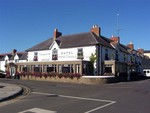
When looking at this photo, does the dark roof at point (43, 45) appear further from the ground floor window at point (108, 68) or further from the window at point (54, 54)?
the ground floor window at point (108, 68)

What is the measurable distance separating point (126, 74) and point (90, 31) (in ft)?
34.8

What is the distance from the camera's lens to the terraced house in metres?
40.9

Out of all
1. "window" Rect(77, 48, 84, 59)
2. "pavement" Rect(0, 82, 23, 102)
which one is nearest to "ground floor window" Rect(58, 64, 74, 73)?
"window" Rect(77, 48, 84, 59)

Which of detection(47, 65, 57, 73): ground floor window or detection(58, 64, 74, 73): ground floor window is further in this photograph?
detection(47, 65, 57, 73): ground floor window

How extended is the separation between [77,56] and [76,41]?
314 centimetres

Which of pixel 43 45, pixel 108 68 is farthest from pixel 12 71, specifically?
pixel 108 68

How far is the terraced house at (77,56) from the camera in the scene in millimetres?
40875

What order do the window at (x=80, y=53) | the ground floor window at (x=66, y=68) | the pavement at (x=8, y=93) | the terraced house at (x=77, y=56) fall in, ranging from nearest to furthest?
the pavement at (x=8, y=93) < the ground floor window at (x=66, y=68) < the terraced house at (x=77, y=56) < the window at (x=80, y=53)

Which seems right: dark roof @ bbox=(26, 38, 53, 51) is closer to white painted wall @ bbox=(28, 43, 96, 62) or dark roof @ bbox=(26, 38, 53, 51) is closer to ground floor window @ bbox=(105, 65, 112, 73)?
white painted wall @ bbox=(28, 43, 96, 62)

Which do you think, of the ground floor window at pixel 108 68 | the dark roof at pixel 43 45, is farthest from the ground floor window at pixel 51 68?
the ground floor window at pixel 108 68

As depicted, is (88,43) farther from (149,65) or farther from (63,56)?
(149,65)

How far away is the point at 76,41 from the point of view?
4472cm

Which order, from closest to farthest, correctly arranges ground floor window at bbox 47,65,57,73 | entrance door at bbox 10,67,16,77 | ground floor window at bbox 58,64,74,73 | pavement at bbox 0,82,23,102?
1. pavement at bbox 0,82,23,102
2. ground floor window at bbox 58,64,74,73
3. ground floor window at bbox 47,65,57,73
4. entrance door at bbox 10,67,16,77

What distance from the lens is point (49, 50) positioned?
4697cm
